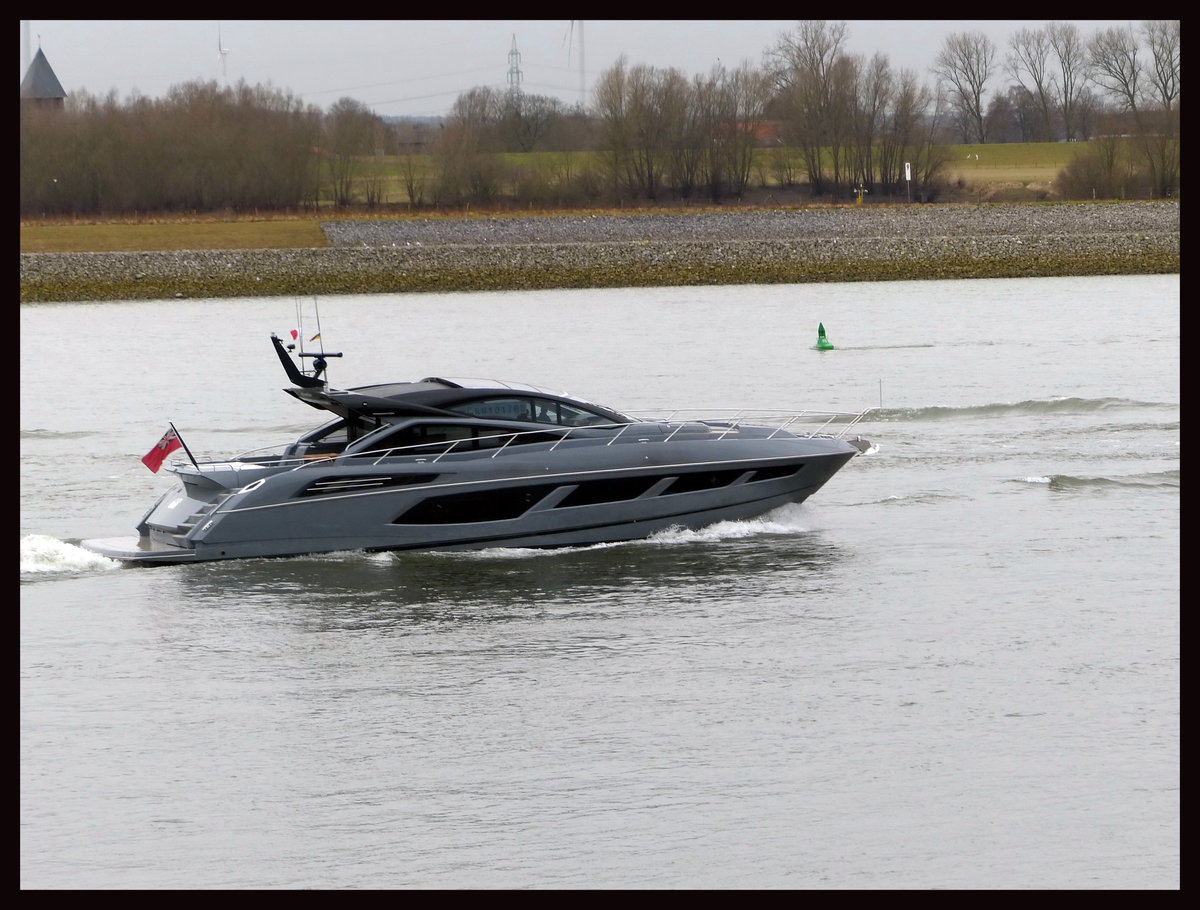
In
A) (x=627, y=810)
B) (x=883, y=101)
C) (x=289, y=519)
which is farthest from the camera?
(x=883, y=101)

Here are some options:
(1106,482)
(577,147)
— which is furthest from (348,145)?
(1106,482)

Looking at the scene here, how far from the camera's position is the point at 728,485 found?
19109mm

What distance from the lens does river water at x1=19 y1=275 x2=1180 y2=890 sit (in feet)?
36.2

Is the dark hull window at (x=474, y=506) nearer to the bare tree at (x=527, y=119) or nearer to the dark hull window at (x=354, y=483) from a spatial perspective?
the dark hull window at (x=354, y=483)

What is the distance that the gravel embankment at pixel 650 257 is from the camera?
2387 inches

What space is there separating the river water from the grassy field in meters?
45.6

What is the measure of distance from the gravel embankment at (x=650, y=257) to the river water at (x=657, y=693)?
34.4 meters

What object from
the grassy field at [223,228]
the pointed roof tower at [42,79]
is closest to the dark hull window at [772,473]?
the grassy field at [223,228]

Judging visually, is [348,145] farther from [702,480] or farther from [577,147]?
[702,480]

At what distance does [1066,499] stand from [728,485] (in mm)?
5105

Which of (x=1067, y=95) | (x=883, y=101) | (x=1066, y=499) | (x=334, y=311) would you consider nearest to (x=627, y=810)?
(x=1066, y=499)

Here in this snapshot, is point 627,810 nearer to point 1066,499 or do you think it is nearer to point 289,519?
point 289,519

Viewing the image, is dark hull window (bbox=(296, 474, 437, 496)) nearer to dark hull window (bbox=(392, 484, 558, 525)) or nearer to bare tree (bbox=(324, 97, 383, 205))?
dark hull window (bbox=(392, 484, 558, 525))

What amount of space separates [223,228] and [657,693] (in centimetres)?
6594
